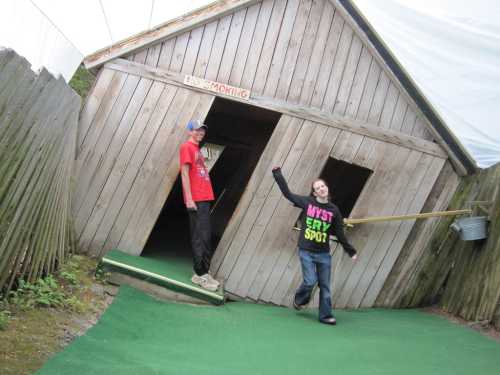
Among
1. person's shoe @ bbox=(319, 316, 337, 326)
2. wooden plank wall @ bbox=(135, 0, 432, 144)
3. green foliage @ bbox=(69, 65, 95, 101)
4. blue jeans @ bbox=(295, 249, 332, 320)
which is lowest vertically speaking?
A: person's shoe @ bbox=(319, 316, 337, 326)

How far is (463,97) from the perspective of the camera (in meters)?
7.04

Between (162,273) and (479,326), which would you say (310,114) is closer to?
(162,273)

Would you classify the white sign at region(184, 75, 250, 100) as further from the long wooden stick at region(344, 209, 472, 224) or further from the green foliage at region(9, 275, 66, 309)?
the green foliage at region(9, 275, 66, 309)

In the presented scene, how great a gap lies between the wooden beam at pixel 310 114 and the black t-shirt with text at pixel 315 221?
44.7 inches

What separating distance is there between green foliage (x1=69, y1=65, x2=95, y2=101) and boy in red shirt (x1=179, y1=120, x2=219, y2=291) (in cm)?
440

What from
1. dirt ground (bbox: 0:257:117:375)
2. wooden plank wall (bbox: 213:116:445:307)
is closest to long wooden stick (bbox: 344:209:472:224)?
wooden plank wall (bbox: 213:116:445:307)

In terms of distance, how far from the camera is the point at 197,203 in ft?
24.0

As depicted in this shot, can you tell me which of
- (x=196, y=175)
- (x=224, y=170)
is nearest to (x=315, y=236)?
(x=196, y=175)

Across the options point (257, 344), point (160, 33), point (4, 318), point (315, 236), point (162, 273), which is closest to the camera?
point (4, 318)

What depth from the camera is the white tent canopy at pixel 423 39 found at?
19.2 feet

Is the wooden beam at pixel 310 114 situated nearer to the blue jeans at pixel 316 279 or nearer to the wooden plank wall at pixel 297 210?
the wooden plank wall at pixel 297 210

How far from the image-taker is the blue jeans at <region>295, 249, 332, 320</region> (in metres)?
6.93

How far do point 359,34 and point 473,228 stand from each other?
9.49ft

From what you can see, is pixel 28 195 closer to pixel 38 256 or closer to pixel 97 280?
pixel 38 256
